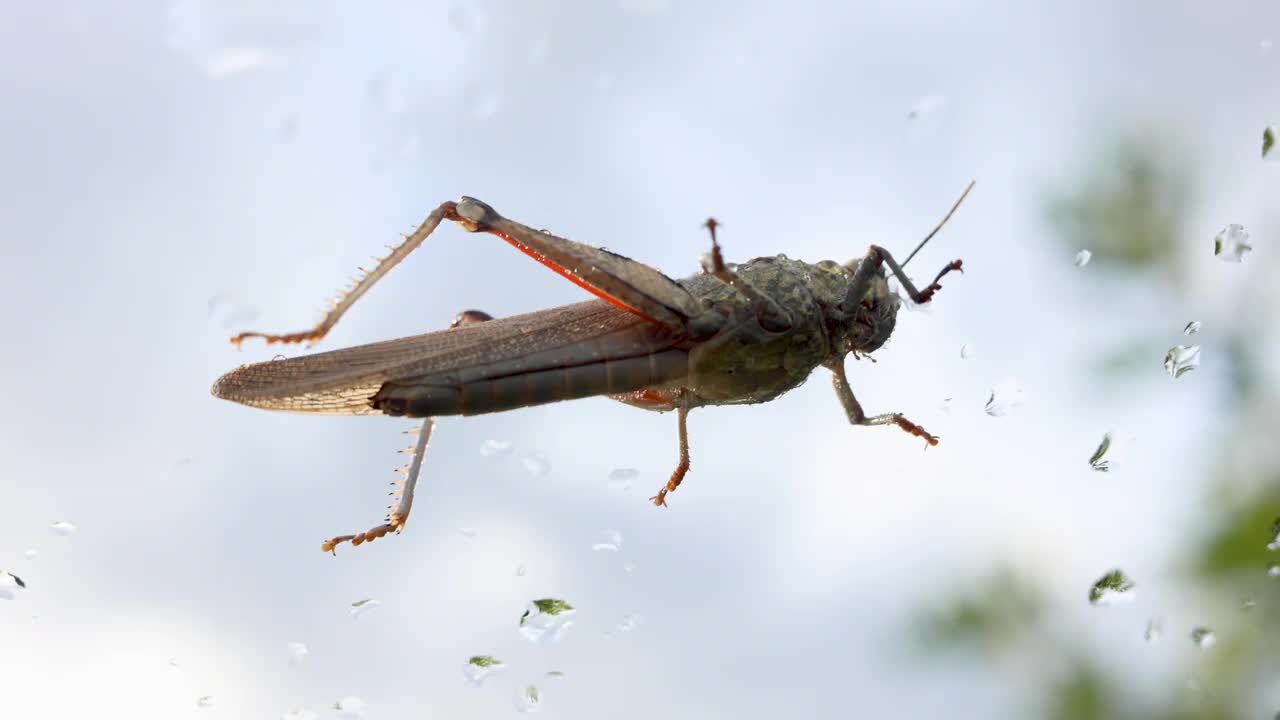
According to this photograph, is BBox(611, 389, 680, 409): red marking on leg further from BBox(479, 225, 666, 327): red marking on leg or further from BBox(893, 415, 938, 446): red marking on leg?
BBox(893, 415, 938, 446): red marking on leg

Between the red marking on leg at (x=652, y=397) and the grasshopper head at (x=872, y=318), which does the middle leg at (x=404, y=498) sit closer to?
the red marking on leg at (x=652, y=397)

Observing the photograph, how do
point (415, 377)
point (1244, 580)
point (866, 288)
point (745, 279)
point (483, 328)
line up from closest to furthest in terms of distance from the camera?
point (415, 377) < point (483, 328) < point (745, 279) < point (866, 288) < point (1244, 580)

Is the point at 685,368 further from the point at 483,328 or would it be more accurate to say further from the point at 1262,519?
the point at 1262,519

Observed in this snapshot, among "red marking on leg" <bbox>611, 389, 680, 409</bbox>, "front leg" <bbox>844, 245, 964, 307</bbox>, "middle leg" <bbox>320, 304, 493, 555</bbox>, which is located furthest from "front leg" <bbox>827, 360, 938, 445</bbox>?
"middle leg" <bbox>320, 304, 493, 555</bbox>

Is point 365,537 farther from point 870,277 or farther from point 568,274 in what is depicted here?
point 870,277

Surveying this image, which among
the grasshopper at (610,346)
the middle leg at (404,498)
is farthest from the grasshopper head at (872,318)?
the middle leg at (404,498)

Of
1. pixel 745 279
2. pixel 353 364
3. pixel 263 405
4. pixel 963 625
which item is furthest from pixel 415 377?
pixel 963 625
